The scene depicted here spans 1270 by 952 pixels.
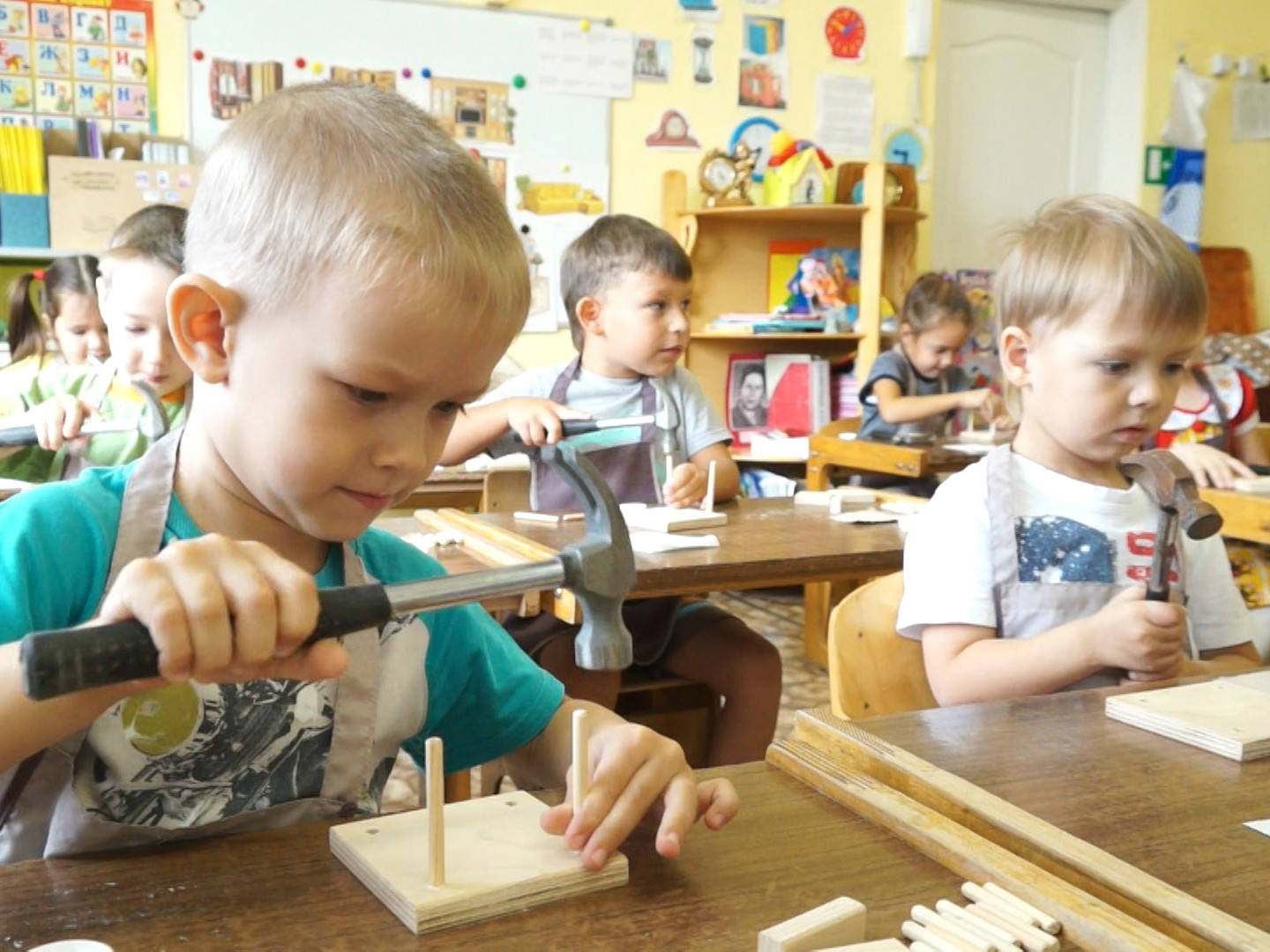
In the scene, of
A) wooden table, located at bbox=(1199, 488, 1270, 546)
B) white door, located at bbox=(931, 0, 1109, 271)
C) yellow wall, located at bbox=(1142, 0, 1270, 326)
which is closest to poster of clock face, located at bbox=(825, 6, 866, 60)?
white door, located at bbox=(931, 0, 1109, 271)

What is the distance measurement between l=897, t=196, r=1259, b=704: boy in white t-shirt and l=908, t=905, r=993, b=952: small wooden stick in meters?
0.83

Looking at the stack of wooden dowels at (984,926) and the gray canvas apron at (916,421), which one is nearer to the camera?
the stack of wooden dowels at (984,926)

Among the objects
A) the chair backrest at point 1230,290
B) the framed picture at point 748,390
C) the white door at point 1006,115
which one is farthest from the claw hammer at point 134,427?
the chair backrest at point 1230,290

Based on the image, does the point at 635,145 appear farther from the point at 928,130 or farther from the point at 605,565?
the point at 605,565

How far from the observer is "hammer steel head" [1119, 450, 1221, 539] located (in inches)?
53.5

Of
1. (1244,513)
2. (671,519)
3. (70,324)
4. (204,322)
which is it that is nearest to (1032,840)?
(204,322)

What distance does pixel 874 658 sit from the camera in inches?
61.7

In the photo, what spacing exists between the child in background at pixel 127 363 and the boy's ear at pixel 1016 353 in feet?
5.12

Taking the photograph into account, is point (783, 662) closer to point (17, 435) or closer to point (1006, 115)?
point (17, 435)

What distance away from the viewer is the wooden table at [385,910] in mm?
704

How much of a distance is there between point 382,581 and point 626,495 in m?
1.89

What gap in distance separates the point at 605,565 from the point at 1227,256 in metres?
6.77

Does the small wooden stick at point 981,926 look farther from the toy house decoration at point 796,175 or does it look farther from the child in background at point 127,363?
the toy house decoration at point 796,175

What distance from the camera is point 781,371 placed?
5.64 metres
